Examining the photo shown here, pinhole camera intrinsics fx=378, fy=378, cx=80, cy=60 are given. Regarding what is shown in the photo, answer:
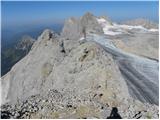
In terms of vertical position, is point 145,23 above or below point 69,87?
below

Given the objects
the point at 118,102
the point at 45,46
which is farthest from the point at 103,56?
the point at 45,46

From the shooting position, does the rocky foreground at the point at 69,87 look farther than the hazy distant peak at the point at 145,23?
No

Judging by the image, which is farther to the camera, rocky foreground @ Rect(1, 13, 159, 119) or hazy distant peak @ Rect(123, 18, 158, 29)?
hazy distant peak @ Rect(123, 18, 158, 29)

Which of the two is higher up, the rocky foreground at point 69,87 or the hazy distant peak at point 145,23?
the rocky foreground at point 69,87

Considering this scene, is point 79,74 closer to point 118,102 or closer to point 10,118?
point 118,102

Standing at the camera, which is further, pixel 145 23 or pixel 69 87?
pixel 145 23

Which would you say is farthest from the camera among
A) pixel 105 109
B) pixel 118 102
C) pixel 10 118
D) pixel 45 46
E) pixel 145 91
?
pixel 45 46

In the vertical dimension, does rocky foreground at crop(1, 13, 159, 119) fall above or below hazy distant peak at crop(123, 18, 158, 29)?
above

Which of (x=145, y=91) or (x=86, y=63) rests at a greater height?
(x=86, y=63)
